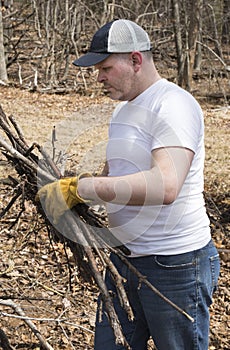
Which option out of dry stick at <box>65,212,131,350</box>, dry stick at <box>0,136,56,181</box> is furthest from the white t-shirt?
dry stick at <box>0,136,56,181</box>

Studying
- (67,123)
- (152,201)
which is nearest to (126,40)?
(152,201)

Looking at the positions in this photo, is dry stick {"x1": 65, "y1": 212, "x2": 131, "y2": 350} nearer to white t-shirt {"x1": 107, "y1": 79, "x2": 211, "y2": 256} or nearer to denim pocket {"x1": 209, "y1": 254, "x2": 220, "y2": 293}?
white t-shirt {"x1": 107, "y1": 79, "x2": 211, "y2": 256}

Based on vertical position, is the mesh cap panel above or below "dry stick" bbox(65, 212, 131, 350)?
above

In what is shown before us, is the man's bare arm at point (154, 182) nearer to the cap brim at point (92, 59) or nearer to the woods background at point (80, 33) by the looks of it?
the cap brim at point (92, 59)

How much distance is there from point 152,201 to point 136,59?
50 centimetres

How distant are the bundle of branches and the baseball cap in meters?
0.52

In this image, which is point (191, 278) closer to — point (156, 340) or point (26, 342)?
point (156, 340)

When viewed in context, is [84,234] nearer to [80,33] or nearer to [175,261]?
[175,261]

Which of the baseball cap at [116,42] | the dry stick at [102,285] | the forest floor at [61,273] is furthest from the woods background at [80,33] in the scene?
the dry stick at [102,285]

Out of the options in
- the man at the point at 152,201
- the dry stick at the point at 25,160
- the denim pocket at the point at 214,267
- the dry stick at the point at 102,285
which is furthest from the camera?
the dry stick at the point at 25,160

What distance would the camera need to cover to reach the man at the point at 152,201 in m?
1.85

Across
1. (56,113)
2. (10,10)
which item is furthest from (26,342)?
(10,10)

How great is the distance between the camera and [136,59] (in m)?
1.96

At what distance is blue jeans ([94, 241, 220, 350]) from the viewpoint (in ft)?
6.71
